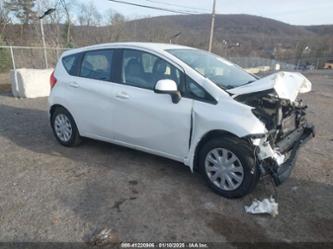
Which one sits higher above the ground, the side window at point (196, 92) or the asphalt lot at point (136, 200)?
the side window at point (196, 92)

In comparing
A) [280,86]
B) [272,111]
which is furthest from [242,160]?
[280,86]

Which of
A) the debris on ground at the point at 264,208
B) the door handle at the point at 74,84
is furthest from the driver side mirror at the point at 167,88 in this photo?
the door handle at the point at 74,84

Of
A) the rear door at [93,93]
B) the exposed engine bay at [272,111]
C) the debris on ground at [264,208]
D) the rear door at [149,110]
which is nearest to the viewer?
the debris on ground at [264,208]

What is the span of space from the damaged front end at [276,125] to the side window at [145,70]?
2.98 ft

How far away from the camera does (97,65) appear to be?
454 centimetres

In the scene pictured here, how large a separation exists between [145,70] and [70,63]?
1.59 metres

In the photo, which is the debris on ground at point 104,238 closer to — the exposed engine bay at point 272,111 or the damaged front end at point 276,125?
the damaged front end at point 276,125

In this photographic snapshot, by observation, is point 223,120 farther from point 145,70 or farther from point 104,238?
point 104,238

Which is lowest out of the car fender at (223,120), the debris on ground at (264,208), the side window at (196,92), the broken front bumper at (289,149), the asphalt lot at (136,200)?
the asphalt lot at (136,200)

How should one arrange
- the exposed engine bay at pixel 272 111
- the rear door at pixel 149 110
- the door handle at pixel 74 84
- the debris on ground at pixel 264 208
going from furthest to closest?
1. the door handle at pixel 74 84
2. the rear door at pixel 149 110
3. the exposed engine bay at pixel 272 111
4. the debris on ground at pixel 264 208

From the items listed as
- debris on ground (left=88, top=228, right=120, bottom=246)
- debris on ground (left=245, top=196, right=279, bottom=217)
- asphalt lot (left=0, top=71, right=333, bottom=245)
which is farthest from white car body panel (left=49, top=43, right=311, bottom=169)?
debris on ground (left=88, top=228, right=120, bottom=246)

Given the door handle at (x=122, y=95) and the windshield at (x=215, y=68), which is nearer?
the windshield at (x=215, y=68)

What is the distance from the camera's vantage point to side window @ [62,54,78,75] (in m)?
4.84

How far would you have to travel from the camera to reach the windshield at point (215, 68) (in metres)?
3.77
